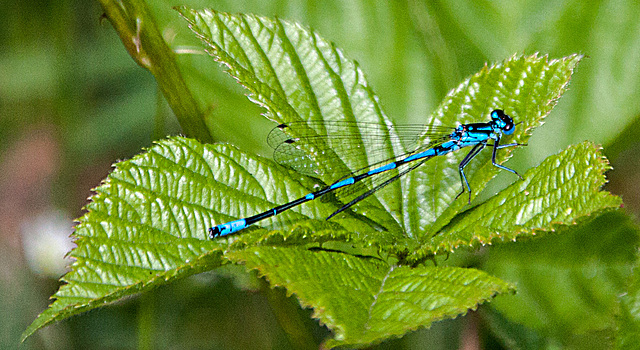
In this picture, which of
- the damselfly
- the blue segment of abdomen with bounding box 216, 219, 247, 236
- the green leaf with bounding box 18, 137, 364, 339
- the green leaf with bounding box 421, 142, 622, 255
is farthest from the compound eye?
the blue segment of abdomen with bounding box 216, 219, 247, 236

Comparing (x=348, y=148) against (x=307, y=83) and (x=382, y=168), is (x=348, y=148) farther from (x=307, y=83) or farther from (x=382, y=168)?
(x=307, y=83)

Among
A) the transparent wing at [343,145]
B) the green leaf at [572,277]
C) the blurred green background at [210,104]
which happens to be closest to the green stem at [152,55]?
the blurred green background at [210,104]

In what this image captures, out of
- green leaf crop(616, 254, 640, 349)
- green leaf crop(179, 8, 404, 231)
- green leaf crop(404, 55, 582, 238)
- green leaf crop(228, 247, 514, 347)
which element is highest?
green leaf crop(179, 8, 404, 231)

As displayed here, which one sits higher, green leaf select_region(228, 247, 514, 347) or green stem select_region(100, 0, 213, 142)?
green stem select_region(100, 0, 213, 142)

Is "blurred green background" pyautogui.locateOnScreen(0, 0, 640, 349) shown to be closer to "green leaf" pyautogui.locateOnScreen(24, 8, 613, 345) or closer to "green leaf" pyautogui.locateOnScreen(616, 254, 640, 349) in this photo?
"green leaf" pyautogui.locateOnScreen(24, 8, 613, 345)

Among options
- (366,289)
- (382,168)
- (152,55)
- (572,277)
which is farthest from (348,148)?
(572,277)

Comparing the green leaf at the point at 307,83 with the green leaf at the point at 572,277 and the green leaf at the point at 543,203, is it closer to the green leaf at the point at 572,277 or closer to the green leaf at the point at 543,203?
the green leaf at the point at 543,203
